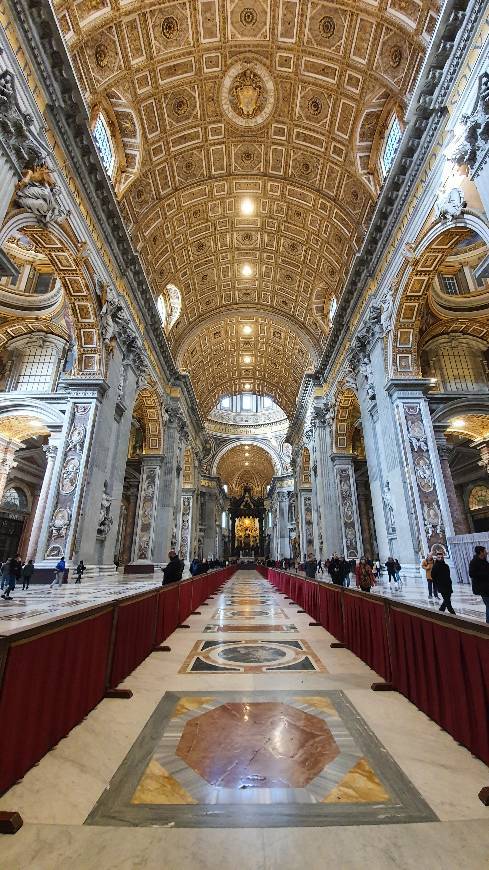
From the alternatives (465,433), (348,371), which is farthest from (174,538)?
(465,433)

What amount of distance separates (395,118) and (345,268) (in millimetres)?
5514

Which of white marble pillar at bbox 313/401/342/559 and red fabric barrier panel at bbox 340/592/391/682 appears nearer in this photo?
red fabric barrier panel at bbox 340/592/391/682

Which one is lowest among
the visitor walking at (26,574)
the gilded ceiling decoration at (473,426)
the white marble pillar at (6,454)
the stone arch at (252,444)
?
the visitor walking at (26,574)

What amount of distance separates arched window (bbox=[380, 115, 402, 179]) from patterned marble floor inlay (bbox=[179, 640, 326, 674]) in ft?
44.6

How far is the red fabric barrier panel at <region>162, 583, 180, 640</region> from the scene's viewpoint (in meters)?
5.38

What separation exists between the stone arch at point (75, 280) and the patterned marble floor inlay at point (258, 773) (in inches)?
375

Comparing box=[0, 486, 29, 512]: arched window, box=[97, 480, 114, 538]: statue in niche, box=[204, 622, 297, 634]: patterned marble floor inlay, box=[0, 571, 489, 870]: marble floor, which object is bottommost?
box=[0, 571, 489, 870]: marble floor

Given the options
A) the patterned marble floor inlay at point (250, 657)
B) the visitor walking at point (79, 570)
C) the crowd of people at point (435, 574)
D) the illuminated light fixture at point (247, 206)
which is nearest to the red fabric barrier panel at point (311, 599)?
the crowd of people at point (435, 574)

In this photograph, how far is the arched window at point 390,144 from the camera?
1166cm

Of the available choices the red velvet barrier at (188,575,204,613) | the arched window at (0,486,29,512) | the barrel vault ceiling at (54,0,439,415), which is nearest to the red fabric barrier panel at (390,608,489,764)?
the red velvet barrier at (188,575,204,613)

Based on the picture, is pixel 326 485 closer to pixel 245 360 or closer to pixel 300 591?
pixel 300 591

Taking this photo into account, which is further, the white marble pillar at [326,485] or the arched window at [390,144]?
the white marble pillar at [326,485]

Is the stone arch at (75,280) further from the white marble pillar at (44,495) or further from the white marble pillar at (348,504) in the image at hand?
the white marble pillar at (348,504)

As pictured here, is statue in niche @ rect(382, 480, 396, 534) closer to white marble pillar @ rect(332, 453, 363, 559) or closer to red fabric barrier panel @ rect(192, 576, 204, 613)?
white marble pillar @ rect(332, 453, 363, 559)
